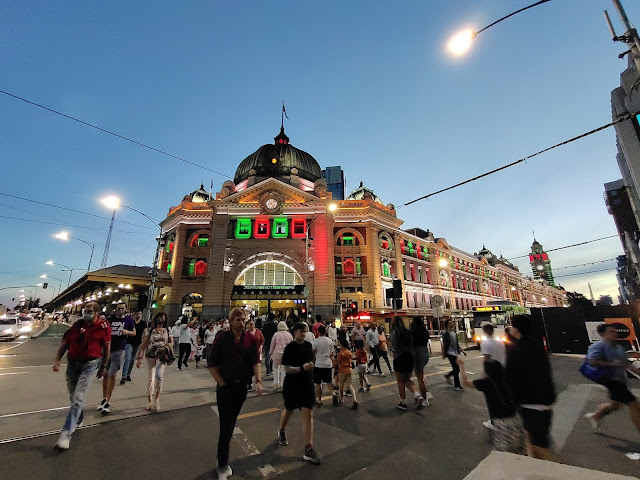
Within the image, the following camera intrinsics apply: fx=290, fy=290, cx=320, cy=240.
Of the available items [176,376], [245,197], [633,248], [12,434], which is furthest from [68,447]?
[633,248]

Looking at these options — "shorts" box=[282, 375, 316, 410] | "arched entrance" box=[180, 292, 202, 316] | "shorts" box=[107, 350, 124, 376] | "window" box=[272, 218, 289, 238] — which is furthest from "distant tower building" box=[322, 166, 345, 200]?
"shorts" box=[282, 375, 316, 410]

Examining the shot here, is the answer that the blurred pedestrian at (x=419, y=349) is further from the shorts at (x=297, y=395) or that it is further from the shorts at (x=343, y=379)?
the shorts at (x=297, y=395)

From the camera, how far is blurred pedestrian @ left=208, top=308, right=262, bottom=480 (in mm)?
3891

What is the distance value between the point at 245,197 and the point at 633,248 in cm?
6100

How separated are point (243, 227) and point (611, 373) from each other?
35041mm

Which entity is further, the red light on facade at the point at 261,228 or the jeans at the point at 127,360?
the red light on facade at the point at 261,228

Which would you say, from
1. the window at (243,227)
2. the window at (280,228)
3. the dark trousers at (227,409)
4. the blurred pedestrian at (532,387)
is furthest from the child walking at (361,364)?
the window at (243,227)

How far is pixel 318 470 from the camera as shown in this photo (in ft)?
13.2

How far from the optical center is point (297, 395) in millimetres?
4852

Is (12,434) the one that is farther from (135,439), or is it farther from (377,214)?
(377,214)

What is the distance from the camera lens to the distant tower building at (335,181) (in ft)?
206

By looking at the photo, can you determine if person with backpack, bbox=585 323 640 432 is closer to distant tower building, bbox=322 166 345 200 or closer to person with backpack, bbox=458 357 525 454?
person with backpack, bbox=458 357 525 454

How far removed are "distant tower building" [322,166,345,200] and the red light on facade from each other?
28.0 m

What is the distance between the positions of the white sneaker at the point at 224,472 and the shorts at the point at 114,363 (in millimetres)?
4236
